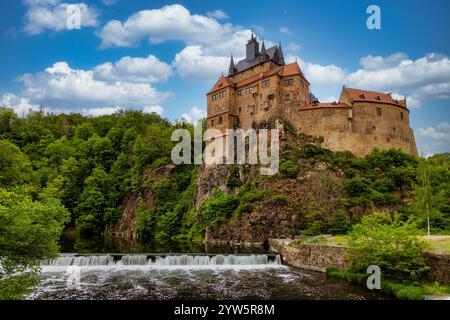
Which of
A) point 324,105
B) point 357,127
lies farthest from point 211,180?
point 357,127

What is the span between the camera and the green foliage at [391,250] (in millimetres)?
19969

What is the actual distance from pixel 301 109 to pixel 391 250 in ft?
95.4

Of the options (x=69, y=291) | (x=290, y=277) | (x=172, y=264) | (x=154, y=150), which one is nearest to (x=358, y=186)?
(x=290, y=277)

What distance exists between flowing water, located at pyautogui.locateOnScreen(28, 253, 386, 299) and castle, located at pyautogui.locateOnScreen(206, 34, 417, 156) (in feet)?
72.4

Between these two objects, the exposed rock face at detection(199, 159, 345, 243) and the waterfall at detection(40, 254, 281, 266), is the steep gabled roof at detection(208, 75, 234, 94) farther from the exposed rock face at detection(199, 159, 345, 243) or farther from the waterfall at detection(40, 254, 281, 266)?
the waterfall at detection(40, 254, 281, 266)

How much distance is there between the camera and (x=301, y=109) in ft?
155

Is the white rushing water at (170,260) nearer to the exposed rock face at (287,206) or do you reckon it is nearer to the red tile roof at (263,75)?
the exposed rock face at (287,206)

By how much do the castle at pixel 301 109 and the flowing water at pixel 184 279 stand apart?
22.1 metres

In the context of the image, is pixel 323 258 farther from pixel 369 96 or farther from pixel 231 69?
pixel 231 69

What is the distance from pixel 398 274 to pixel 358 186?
1967 centimetres

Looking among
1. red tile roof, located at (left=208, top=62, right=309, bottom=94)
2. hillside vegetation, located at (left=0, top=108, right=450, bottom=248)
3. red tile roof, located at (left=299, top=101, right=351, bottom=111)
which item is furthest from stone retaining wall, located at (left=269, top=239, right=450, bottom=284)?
red tile roof, located at (left=208, top=62, right=309, bottom=94)

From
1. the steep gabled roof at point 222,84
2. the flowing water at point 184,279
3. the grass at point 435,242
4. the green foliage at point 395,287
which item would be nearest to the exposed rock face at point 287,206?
the grass at point 435,242

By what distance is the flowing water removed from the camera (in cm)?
2012
